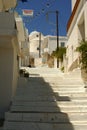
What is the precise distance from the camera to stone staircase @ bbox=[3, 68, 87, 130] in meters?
9.81

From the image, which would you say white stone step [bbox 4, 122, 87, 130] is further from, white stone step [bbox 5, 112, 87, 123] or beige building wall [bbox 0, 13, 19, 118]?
beige building wall [bbox 0, 13, 19, 118]

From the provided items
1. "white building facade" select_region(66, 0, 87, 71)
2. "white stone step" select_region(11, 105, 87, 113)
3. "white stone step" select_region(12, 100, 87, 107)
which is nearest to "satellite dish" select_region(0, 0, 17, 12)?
"white building facade" select_region(66, 0, 87, 71)

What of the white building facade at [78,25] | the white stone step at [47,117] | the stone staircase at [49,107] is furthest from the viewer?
the white building facade at [78,25]

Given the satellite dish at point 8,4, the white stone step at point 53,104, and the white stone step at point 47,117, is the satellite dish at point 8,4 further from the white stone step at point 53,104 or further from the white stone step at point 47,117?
the white stone step at point 47,117

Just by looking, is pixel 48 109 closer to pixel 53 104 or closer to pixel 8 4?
pixel 53 104

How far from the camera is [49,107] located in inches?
446

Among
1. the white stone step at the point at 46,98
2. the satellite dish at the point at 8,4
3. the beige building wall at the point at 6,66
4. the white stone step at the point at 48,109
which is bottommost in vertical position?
the white stone step at the point at 46,98

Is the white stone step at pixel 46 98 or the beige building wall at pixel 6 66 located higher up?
the beige building wall at pixel 6 66

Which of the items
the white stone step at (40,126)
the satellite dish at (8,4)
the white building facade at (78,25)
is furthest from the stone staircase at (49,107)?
the satellite dish at (8,4)

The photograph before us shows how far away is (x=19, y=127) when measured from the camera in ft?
31.4

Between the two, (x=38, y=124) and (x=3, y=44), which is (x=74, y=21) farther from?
(x=38, y=124)

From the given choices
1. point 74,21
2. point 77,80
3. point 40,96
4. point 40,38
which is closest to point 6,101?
point 40,96

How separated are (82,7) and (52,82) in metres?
5.36

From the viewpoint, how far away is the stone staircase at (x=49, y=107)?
9.81 m
